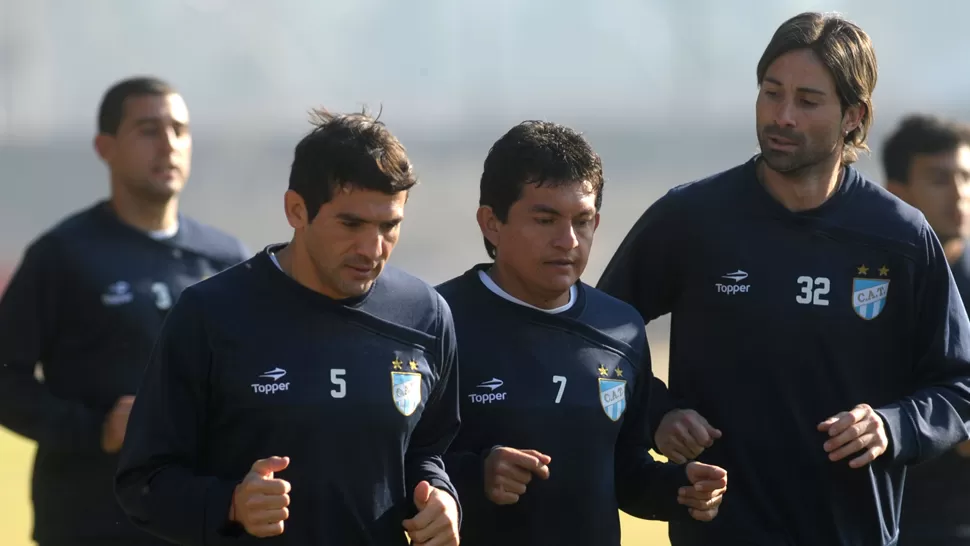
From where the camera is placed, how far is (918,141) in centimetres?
539

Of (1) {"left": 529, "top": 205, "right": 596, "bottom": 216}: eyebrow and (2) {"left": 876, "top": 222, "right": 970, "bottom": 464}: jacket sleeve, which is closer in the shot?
(1) {"left": 529, "top": 205, "right": 596, "bottom": 216}: eyebrow

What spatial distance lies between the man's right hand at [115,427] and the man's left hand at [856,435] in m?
2.25

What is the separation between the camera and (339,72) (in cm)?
1906

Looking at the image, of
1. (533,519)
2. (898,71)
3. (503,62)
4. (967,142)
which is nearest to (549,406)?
(533,519)

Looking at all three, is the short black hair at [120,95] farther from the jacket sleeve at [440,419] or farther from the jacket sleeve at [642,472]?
the jacket sleeve at [642,472]

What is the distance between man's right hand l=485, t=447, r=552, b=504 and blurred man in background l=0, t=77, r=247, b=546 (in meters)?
1.73

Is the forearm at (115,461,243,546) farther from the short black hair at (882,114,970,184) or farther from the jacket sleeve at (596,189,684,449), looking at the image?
the short black hair at (882,114,970,184)

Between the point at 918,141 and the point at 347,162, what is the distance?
9.55 ft

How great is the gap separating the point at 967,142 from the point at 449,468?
2852 millimetres

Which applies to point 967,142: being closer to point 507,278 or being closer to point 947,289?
point 947,289

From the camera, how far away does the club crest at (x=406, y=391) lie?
3.28m

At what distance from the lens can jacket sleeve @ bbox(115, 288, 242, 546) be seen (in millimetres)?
3051

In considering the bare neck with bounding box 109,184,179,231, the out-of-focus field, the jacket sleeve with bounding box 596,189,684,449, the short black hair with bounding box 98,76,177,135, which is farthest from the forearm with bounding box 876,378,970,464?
the out-of-focus field

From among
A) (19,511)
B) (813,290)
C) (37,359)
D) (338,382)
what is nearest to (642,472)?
(813,290)
